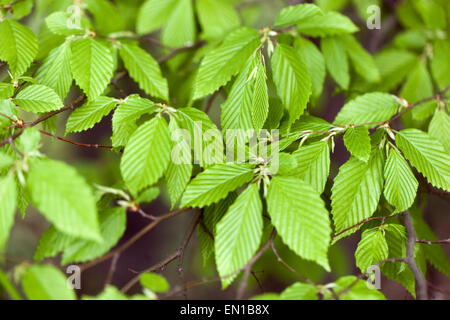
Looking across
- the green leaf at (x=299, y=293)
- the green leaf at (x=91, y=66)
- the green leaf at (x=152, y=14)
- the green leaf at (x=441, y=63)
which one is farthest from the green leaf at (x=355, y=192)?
the green leaf at (x=152, y=14)

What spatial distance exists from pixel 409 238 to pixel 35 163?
2.38 ft

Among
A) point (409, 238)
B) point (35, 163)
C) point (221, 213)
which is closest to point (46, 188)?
point (35, 163)

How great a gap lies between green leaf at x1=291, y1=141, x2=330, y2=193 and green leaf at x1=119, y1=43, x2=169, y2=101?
37 centimetres

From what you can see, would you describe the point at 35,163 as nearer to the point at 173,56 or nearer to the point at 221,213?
the point at 221,213

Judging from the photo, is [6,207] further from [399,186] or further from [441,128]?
[441,128]

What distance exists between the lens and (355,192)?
79cm

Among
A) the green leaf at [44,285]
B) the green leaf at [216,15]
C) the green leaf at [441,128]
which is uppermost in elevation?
the green leaf at [216,15]

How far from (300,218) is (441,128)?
1.66 feet

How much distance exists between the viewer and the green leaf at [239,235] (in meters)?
0.66

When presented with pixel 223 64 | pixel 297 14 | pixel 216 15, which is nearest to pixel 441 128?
pixel 297 14

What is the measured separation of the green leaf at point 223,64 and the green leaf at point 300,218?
29 cm

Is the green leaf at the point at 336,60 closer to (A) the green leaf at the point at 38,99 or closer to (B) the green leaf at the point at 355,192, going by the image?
(B) the green leaf at the point at 355,192

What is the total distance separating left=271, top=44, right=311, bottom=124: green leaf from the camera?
2.76 feet

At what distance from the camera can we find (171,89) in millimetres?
1324
